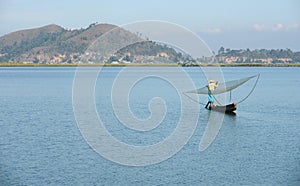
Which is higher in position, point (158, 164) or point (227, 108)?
point (227, 108)

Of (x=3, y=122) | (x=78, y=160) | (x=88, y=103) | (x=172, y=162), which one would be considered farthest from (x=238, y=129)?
(x=88, y=103)

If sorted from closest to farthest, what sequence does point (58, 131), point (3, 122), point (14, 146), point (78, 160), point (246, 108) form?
1. point (78, 160)
2. point (14, 146)
3. point (58, 131)
4. point (3, 122)
5. point (246, 108)

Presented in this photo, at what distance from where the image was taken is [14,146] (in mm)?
20438

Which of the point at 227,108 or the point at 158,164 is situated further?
the point at 227,108

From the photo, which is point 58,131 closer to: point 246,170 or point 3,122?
point 3,122

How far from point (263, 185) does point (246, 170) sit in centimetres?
163

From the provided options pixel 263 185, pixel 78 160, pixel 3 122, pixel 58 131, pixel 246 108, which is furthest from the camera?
pixel 246 108

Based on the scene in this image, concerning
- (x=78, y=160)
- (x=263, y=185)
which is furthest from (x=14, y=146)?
(x=263, y=185)

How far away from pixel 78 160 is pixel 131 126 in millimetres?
7427

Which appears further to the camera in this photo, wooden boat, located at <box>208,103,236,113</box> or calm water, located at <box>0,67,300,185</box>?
wooden boat, located at <box>208,103,236,113</box>

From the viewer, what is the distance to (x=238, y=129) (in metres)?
25.2

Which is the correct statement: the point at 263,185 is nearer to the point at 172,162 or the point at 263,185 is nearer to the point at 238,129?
the point at 172,162

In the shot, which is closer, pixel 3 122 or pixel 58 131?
pixel 58 131

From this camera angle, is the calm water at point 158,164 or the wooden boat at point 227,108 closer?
the calm water at point 158,164
